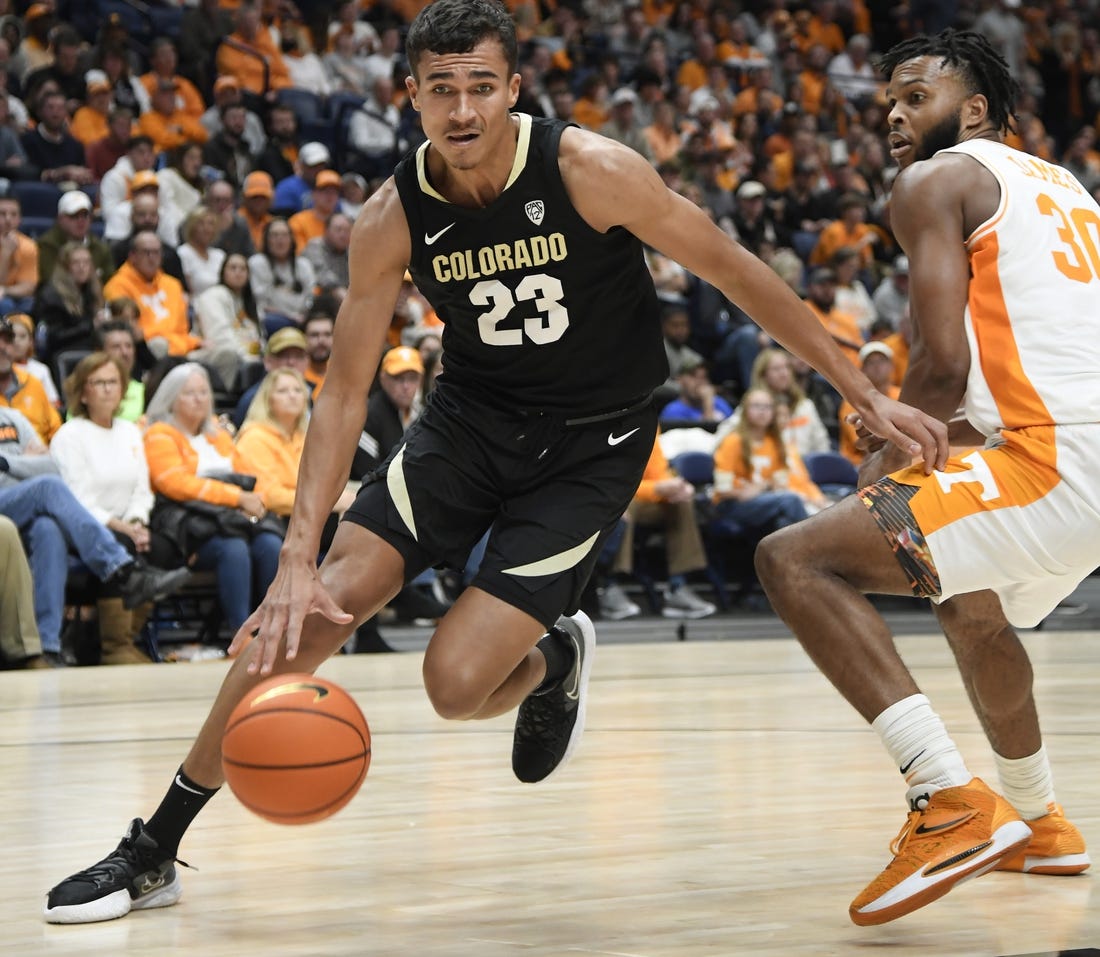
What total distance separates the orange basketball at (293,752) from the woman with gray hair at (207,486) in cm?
605

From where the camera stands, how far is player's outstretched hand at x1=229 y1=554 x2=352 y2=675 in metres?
3.56

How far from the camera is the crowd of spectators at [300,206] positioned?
995cm

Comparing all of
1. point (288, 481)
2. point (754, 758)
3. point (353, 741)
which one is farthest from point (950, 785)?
point (288, 481)

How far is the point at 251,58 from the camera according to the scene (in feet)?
49.6

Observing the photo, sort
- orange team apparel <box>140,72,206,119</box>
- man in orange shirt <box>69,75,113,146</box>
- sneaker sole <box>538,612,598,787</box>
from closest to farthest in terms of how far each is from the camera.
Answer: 1. sneaker sole <box>538,612,598,787</box>
2. man in orange shirt <box>69,75,113,146</box>
3. orange team apparel <box>140,72,206,119</box>

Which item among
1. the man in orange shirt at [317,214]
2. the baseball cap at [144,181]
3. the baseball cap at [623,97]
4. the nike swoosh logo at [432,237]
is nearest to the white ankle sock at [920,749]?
the nike swoosh logo at [432,237]


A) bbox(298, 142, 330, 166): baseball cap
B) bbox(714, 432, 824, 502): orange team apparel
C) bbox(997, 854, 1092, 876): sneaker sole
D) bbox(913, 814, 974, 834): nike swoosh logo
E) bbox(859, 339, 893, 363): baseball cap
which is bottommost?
bbox(714, 432, 824, 502): orange team apparel

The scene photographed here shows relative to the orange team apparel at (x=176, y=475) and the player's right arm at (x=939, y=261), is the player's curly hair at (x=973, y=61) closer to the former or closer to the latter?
the player's right arm at (x=939, y=261)

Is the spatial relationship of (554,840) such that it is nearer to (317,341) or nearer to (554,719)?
(554,719)

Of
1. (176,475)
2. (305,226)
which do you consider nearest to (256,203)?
(305,226)

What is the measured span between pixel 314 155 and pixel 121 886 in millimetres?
10468

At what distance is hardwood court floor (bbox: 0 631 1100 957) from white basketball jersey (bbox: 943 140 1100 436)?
109 cm

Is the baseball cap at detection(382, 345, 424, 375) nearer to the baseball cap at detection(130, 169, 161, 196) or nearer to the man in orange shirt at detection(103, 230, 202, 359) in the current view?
the man in orange shirt at detection(103, 230, 202, 359)

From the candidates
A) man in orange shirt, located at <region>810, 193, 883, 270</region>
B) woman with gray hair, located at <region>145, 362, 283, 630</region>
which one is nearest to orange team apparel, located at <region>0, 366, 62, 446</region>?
woman with gray hair, located at <region>145, 362, 283, 630</region>
